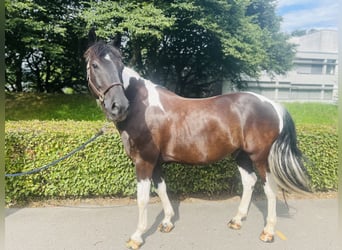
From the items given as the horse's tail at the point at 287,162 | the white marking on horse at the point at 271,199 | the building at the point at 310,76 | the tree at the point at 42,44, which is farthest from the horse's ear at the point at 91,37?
the building at the point at 310,76

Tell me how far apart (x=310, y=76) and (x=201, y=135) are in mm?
24677

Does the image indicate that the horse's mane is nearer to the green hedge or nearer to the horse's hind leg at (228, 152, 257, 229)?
the green hedge

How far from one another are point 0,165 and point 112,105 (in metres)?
0.90

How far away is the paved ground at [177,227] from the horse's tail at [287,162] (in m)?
0.58

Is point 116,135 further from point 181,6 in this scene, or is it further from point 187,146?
point 181,6

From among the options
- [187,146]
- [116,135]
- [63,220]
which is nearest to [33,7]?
[116,135]

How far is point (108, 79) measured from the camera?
221 centimetres

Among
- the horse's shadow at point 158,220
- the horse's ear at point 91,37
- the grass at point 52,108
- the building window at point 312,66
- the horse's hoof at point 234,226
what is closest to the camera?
the horse's ear at point 91,37

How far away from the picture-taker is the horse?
2631mm

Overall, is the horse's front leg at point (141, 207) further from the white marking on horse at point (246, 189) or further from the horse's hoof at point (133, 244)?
the white marking on horse at point (246, 189)

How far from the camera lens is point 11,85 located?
1230 cm

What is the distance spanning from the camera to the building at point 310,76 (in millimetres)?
19016

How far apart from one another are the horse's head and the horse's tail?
1.70 m

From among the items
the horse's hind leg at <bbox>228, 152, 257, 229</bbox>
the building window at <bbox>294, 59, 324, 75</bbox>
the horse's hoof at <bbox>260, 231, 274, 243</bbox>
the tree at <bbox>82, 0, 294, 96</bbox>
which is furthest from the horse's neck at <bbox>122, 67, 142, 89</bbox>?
the building window at <bbox>294, 59, 324, 75</bbox>
